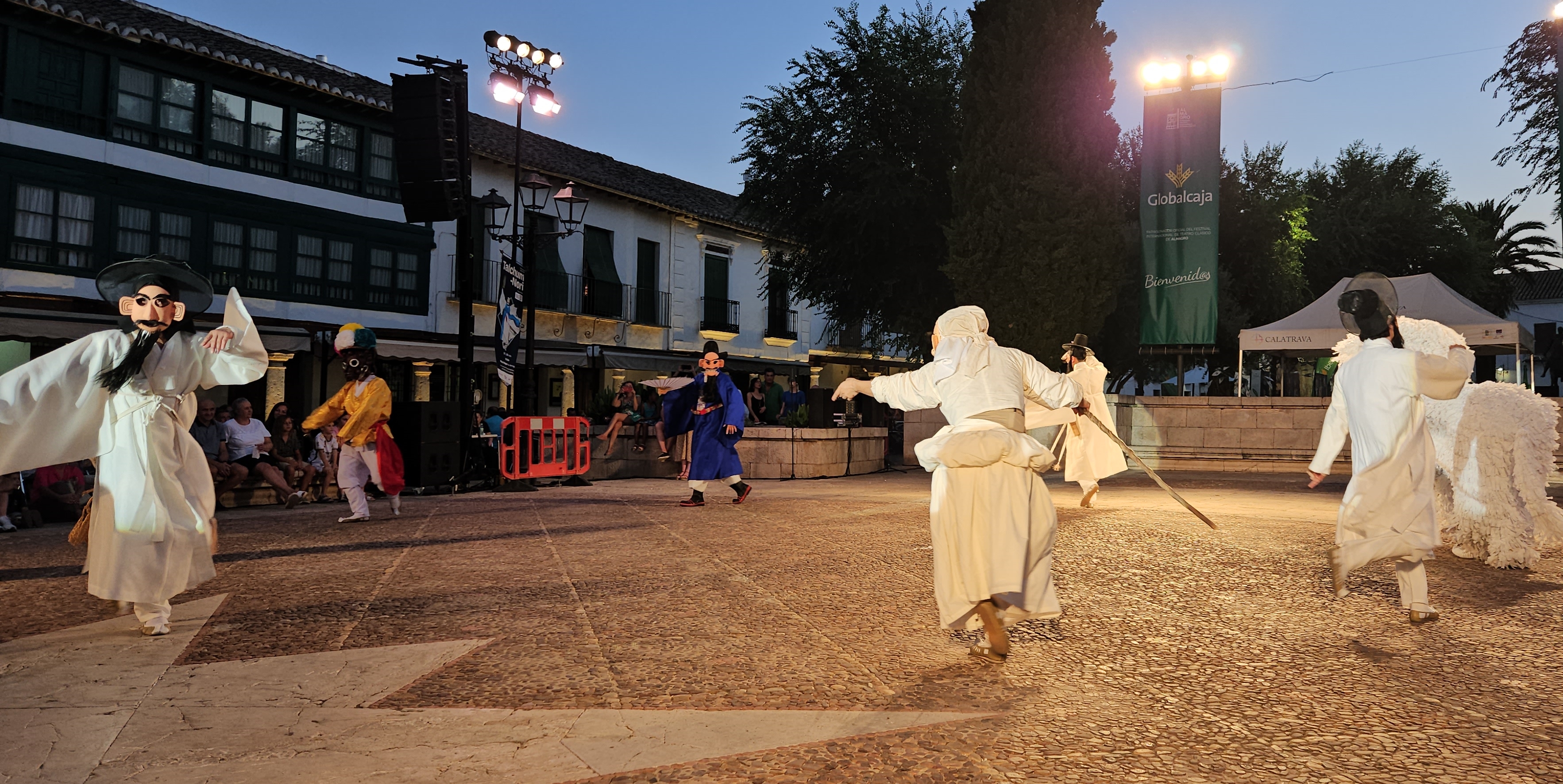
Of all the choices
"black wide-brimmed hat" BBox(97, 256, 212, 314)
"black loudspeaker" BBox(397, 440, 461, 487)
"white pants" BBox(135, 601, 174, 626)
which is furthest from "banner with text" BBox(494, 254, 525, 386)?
"white pants" BBox(135, 601, 174, 626)

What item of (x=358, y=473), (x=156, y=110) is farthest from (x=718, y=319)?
(x=358, y=473)

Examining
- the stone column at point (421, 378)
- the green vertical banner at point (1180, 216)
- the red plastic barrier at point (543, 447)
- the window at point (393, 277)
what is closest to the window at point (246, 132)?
the window at point (393, 277)

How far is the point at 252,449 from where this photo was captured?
11945mm

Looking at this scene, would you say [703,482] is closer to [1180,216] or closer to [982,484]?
[982,484]

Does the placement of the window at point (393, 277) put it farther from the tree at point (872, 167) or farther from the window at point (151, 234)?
the tree at point (872, 167)

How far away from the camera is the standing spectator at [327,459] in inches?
501

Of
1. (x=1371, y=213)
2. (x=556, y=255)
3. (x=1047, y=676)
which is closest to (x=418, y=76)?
(x=1047, y=676)

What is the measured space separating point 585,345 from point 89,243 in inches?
436

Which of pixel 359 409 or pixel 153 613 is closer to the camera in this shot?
pixel 153 613

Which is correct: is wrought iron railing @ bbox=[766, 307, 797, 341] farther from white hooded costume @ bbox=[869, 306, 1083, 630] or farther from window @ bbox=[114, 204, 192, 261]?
white hooded costume @ bbox=[869, 306, 1083, 630]

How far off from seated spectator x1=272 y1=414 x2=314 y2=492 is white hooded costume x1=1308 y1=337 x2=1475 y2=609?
35.6ft

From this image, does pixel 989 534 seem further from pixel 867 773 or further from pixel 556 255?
pixel 556 255

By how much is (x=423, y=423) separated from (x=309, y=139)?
12588 millimetres

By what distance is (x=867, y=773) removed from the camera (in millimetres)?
3088
